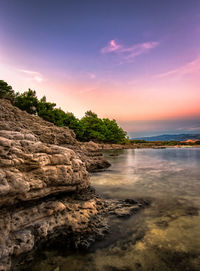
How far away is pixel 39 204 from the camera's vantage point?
3385 millimetres

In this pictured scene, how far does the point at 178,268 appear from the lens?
104 inches

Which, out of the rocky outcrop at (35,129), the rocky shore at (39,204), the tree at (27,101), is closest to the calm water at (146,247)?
the rocky shore at (39,204)

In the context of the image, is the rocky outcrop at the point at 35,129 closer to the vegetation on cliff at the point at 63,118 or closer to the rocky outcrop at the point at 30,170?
the rocky outcrop at the point at 30,170

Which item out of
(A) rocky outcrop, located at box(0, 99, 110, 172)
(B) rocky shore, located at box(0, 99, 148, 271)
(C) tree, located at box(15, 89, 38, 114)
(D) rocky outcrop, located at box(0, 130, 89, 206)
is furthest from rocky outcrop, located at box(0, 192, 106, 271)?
(C) tree, located at box(15, 89, 38, 114)

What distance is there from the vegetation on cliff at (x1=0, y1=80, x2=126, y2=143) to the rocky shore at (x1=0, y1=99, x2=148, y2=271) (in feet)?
59.9

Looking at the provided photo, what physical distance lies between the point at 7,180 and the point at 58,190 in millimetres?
1463

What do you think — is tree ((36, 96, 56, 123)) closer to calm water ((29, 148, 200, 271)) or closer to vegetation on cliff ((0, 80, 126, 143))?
vegetation on cliff ((0, 80, 126, 143))

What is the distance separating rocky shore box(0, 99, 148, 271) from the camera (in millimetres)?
2650

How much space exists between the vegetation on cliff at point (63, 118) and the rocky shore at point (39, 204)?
59.9 feet

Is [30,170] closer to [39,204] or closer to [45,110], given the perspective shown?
[39,204]

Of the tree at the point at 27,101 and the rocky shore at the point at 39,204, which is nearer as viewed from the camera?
the rocky shore at the point at 39,204

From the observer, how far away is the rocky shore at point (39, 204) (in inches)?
104

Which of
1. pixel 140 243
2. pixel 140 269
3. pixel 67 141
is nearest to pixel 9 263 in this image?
pixel 140 269

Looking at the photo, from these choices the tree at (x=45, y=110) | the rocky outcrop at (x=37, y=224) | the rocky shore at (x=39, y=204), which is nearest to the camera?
the rocky outcrop at (x=37, y=224)
